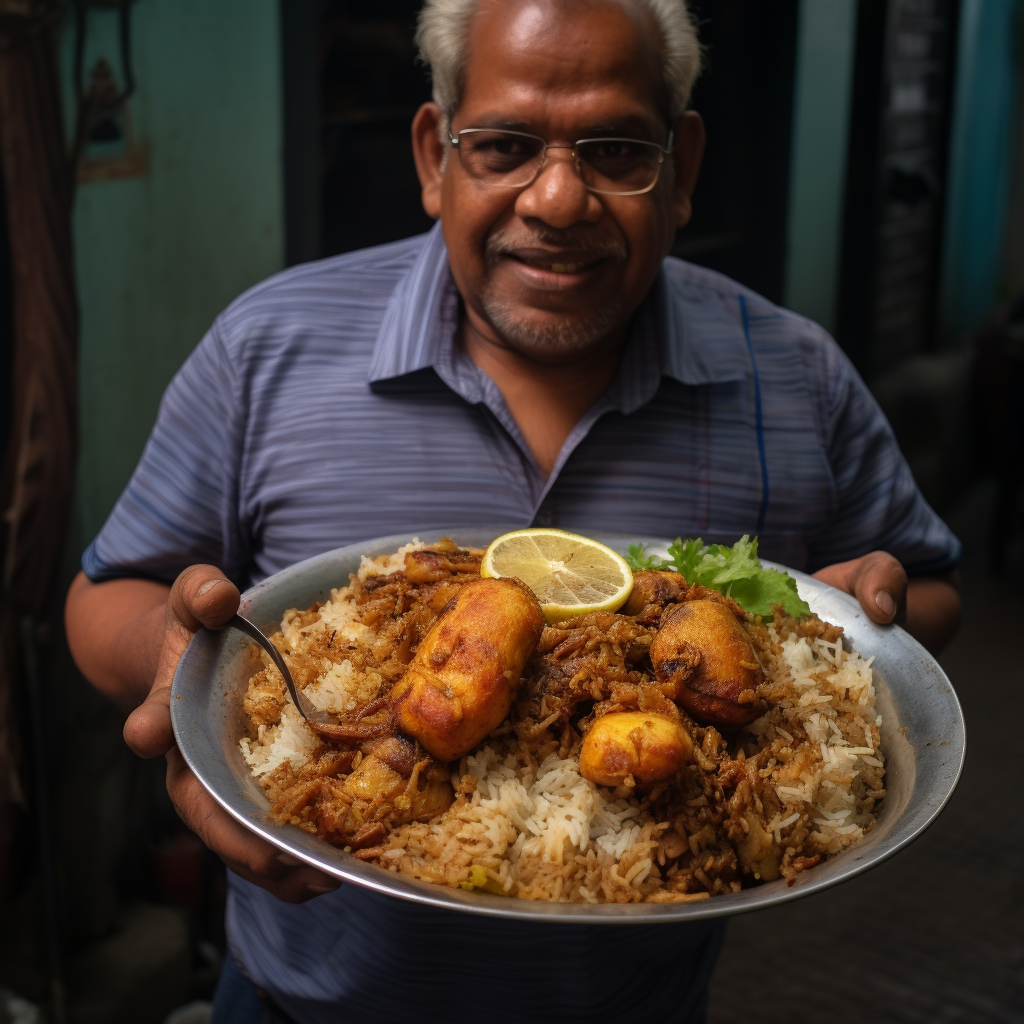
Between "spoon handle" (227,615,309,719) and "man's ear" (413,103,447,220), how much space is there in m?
1.28

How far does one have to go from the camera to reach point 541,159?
2428 millimetres

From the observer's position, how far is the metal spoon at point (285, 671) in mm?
1868

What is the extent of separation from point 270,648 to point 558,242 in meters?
1.14

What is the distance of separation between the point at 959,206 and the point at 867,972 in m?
8.10

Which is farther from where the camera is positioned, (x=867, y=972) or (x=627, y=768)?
(x=867, y=972)

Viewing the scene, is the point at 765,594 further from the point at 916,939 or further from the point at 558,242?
the point at 916,939

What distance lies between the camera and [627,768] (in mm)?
1660

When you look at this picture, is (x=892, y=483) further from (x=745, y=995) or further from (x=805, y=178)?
(x=805, y=178)

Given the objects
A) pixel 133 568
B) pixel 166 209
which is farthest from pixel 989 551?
pixel 133 568

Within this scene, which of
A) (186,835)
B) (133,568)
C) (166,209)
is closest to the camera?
(133,568)

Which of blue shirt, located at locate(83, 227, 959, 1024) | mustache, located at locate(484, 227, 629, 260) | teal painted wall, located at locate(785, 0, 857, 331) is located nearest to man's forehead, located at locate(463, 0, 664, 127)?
mustache, located at locate(484, 227, 629, 260)

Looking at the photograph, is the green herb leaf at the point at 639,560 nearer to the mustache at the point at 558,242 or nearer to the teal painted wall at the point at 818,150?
the mustache at the point at 558,242

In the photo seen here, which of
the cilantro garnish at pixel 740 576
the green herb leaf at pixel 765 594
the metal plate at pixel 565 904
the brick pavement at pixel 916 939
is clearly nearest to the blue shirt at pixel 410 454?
the metal plate at pixel 565 904

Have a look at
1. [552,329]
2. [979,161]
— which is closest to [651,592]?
[552,329]
